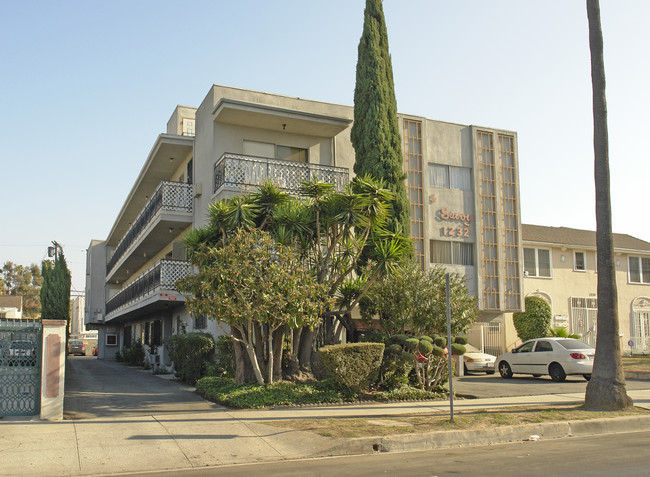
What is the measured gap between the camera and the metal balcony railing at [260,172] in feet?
63.3

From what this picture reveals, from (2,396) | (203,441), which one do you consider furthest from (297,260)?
(2,396)

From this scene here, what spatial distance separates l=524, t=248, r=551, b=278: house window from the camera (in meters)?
31.3

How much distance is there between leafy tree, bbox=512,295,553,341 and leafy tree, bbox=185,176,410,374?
1468 centimetres

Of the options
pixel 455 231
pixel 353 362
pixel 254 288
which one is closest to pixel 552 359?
pixel 455 231

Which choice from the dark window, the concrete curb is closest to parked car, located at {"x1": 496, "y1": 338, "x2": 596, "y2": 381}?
the concrete curb

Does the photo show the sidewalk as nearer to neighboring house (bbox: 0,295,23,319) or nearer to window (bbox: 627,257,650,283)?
window (bbox: 627,257,650,283)

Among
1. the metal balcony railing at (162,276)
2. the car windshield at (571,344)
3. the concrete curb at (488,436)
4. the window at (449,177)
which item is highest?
the window at (449,177)

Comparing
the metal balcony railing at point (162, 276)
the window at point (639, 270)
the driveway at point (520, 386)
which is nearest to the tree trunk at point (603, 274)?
the driveway at point (520, 386)

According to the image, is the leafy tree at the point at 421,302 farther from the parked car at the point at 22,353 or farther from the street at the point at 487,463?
the parked car at the point at 22,353

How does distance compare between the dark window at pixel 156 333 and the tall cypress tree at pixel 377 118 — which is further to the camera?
the dark window at pixel 156 333

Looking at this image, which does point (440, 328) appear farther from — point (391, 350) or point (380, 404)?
point (380, 404)

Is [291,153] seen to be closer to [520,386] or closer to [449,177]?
[449,177]

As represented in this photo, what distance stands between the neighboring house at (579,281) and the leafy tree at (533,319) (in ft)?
3.29

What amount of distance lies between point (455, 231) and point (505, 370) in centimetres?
583
